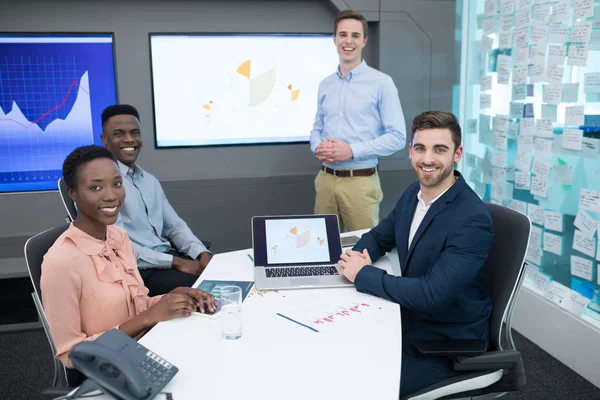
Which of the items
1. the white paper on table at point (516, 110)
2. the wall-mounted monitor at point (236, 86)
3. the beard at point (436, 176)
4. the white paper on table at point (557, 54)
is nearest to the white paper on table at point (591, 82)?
the white paper on table at point (557, 54)

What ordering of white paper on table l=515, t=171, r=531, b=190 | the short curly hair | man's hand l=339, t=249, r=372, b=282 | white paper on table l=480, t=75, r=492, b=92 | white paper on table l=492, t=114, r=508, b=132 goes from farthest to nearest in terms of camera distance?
1. white paper on table l=480, t=75, r=492, b=92
2. white paper on table l=492, t=114, r=508, b=132
3. white paper on table l=515, t=171, r=531, b=190
4. man's hand l=339, t=249, r=372, b=282
5. the short curly hair

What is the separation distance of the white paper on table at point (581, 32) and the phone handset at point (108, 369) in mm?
2702

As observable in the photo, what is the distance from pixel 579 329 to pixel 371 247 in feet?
4.64

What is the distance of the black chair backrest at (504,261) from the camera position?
186 centimetres

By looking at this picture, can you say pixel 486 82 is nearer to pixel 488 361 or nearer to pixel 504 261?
pixel 504 261

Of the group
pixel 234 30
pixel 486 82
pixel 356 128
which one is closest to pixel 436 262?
pixel 356 128

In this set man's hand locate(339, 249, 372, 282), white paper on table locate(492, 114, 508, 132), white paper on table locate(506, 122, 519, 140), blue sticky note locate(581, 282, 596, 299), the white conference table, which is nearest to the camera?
the white conference table

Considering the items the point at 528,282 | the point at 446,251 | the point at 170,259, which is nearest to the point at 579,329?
the point at 528,282

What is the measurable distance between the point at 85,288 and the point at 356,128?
6.92 ft

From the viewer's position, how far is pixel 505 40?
11.4 ft

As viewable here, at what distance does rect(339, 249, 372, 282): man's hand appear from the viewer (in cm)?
195

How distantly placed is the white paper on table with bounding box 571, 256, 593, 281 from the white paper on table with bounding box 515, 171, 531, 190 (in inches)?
21.6

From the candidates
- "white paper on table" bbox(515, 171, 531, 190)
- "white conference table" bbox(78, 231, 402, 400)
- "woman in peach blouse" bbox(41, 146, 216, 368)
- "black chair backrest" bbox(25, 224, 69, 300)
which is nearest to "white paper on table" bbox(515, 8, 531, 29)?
"white paper on table" bbox(515, 171, 531, 190)

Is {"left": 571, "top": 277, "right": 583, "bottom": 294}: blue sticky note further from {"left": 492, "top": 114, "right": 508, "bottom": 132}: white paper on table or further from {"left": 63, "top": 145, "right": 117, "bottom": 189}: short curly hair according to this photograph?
{"left": 63, "top": 145, "right": 117, "bottom": 189}: short curly hair
